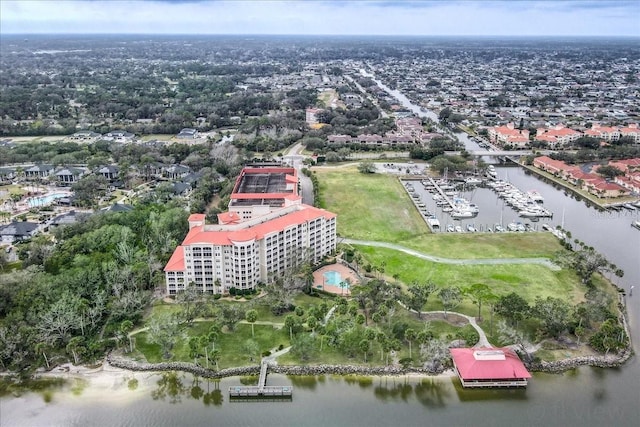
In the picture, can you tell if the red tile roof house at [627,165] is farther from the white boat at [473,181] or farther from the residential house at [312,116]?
the residential house at [312,116]

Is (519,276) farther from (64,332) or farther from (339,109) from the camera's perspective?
(339,109)

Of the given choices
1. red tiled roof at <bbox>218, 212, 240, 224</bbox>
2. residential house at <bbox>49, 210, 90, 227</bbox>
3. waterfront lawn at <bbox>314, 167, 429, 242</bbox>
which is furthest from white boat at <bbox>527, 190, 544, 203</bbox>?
residential house at <bbox>49, 210, 90, 227</bbox>

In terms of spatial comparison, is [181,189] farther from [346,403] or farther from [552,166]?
[552,166]

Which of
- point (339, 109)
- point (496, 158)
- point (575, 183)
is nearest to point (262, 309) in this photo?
point (575, 183)

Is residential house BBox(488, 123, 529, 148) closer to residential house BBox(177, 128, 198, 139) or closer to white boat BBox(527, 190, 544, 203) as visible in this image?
white boat BBox(527, 190, 544, 203)

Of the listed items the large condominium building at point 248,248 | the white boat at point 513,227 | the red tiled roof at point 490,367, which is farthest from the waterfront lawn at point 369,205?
the red tiled roof at point 490,367

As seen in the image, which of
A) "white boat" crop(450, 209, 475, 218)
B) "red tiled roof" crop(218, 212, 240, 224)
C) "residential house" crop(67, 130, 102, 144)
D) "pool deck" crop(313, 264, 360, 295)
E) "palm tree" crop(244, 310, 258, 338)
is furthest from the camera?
"residential house" crop(67, 130, 102, 144)
